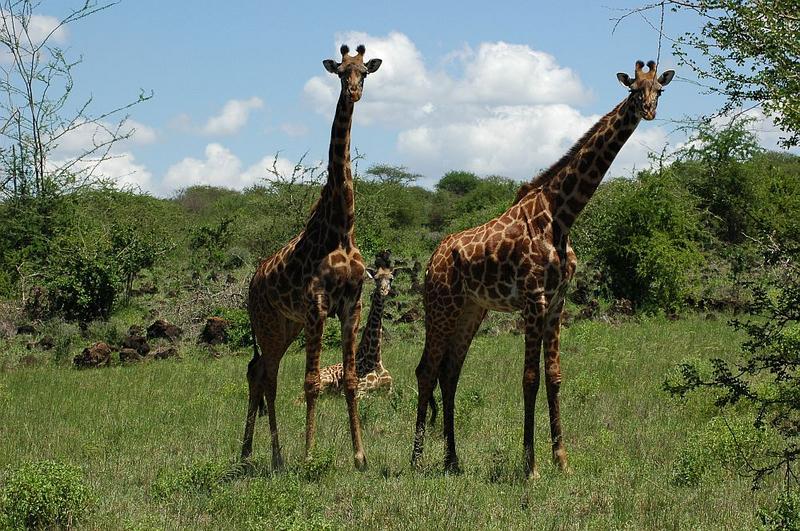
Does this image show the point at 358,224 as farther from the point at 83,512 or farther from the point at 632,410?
Result: the point at 83,512

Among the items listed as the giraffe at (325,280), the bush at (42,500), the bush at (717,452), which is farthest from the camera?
the giraffe at (325,280)

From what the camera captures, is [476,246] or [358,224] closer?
[476,246]

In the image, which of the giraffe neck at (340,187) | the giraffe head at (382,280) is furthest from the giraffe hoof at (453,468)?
the giraffe head at (382,280)

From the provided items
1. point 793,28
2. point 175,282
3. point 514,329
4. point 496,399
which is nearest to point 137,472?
point 496,399

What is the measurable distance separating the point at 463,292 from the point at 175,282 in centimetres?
1661

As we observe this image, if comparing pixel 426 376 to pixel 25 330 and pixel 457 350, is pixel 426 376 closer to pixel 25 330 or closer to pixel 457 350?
pixel 457 350

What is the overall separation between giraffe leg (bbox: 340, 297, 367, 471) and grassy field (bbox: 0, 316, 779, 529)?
0.61ft

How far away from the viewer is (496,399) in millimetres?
12352

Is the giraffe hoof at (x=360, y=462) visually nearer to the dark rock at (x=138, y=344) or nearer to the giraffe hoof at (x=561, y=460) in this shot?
the giraffe hoof at (x=561, y=460)

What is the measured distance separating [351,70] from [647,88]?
9.27ft

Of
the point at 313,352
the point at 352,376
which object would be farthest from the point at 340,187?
the point at 352,376

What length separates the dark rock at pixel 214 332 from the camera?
1888cm

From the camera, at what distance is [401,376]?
46.8 feet

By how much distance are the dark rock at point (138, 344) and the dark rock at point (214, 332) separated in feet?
4.30
